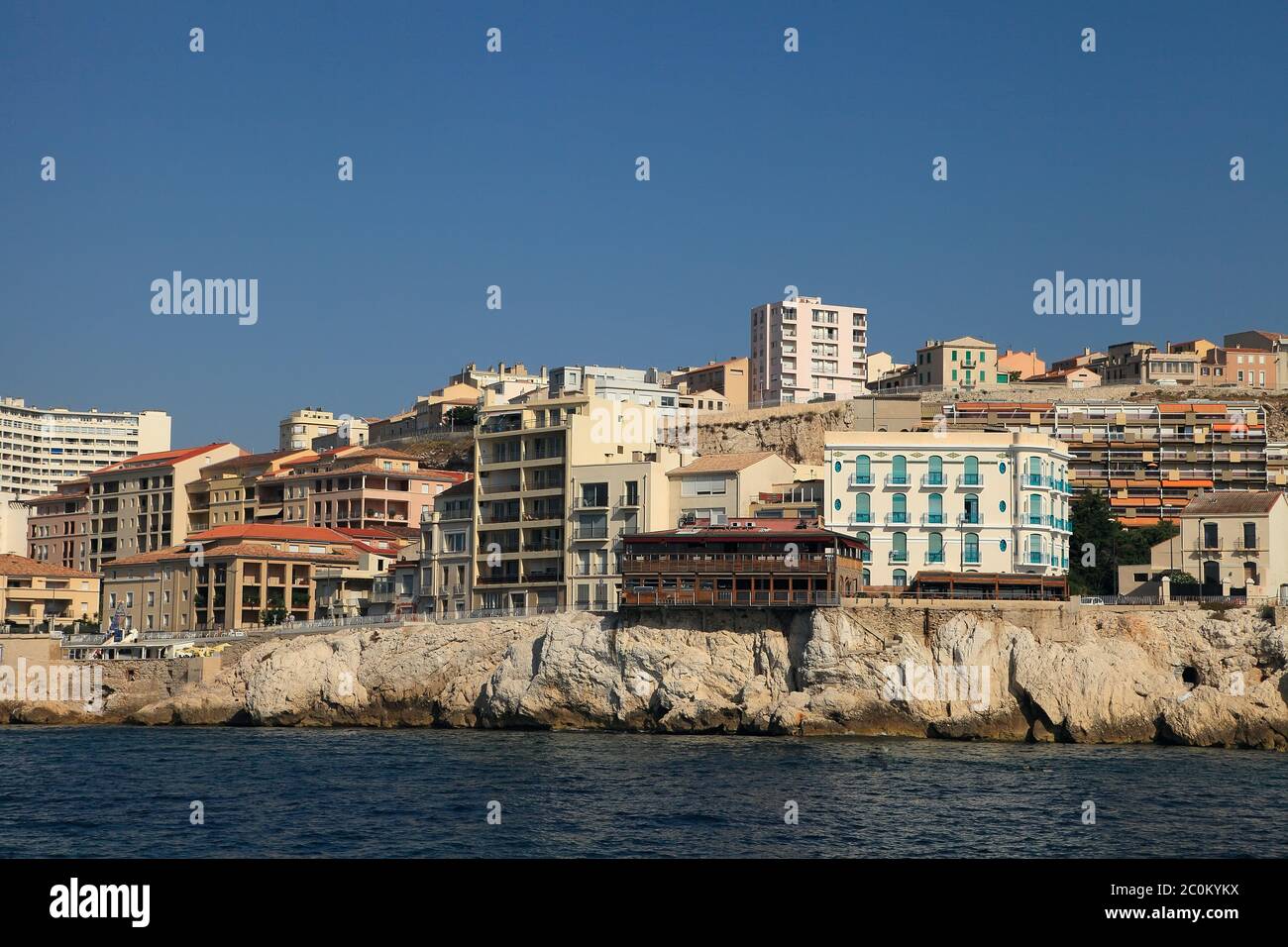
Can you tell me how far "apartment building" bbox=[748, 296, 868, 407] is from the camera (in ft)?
537

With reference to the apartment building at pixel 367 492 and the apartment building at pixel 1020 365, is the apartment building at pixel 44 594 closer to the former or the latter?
the apartment building at pixel 367 492

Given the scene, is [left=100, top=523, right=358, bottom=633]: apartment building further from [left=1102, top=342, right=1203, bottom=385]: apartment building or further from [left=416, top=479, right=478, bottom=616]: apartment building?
[left=1102, top=342, right=1203, bottom=385]: apartment building

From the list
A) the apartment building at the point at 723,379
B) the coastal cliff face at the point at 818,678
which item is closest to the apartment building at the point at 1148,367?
the apartment building at the point at 723,379

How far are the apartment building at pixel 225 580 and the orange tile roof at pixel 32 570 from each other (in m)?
9.53

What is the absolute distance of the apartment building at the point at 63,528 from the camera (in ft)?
430

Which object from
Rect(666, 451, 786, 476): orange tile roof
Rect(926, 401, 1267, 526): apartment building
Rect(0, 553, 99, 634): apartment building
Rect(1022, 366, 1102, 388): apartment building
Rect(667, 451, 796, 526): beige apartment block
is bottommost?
Rect(0, 553, 99, 634): apartment building

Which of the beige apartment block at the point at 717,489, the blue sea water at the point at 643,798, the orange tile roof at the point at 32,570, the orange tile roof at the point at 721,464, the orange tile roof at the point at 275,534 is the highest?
the orange tile roof at the point at 721,464

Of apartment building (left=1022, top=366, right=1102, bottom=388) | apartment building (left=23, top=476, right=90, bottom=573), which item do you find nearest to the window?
apartment building (left=23, top=476, right=90, bottom=573)

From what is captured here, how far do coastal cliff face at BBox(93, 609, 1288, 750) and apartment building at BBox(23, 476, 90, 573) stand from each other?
59.5 meters

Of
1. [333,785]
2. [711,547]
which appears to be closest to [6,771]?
[333,785]
